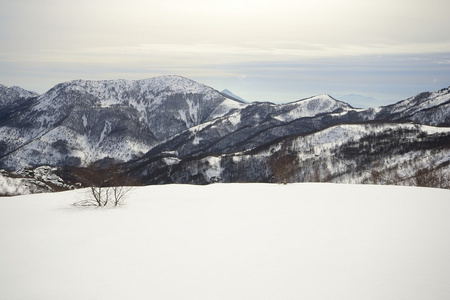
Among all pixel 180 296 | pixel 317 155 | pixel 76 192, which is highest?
pixel 180 296

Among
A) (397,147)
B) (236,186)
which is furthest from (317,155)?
(236,186)

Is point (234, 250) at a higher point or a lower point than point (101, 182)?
higher

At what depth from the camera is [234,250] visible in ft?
43.2

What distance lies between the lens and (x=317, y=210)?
19078mm

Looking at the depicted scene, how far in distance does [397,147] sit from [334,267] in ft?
638

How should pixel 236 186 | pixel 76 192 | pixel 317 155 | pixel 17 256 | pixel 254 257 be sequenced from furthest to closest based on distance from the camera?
pixel 317 155, pixel 236 186, pixel 76 192, pixel 17 256, pixel 254 257

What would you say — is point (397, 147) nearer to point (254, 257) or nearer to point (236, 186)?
point (236, 186)

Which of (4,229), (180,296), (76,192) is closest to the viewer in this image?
(180,296)

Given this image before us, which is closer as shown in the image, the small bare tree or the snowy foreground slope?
the snowy foreground slope

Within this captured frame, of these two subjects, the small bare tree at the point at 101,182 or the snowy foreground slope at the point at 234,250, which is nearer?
the snowy foreground slope at the point at 234,250

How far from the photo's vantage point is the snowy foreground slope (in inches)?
402

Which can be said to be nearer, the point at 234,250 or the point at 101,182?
the point at 234,250

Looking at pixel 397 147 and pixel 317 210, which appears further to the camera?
pixel 397 147

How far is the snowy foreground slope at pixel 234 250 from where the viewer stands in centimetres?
1022
